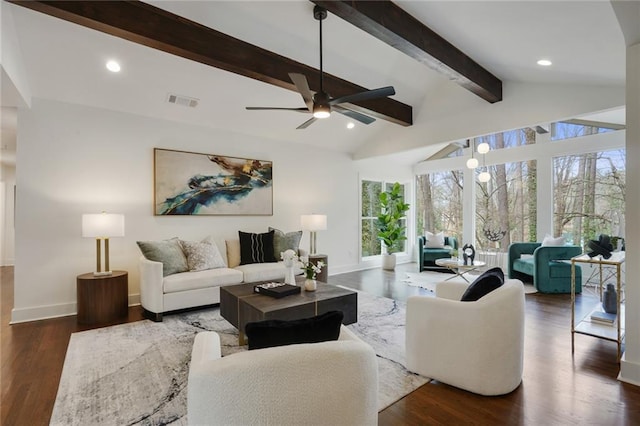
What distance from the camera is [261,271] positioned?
15.0 ft

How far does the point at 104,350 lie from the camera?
2.98m

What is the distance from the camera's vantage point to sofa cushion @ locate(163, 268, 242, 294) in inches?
152

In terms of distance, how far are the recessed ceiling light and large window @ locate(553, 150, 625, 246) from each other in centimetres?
714

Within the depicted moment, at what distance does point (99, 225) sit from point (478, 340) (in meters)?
4.01

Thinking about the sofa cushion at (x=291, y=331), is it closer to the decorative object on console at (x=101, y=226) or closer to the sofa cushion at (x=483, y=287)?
the sofa cushion at (x=483, y=287)

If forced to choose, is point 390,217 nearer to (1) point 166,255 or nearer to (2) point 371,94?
(2) point 371,94

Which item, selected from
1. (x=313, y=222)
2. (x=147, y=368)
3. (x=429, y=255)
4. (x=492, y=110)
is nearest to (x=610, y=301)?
(x=492, y=110)

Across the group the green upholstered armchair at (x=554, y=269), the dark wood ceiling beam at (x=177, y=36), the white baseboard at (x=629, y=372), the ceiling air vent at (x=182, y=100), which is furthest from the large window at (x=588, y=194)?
the ceiling air vent at (x=182, y=100)

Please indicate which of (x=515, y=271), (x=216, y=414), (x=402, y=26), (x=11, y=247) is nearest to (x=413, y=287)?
(x=515, y=271)

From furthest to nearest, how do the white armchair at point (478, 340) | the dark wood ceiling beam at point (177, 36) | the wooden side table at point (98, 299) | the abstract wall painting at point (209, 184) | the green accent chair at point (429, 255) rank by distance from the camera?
the green accent chair at point (429, 255) → the abstract wall painting at point (209, 184) → the wooden side table at point (98, 299) → the dark wood ceiling beam at point (177, 36) → the white armchair at point (478, 340)

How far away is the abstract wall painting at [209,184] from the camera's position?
4.72m

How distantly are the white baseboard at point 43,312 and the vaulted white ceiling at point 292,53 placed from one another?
2564 mm

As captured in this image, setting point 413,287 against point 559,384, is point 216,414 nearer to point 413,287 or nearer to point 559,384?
point 559,384

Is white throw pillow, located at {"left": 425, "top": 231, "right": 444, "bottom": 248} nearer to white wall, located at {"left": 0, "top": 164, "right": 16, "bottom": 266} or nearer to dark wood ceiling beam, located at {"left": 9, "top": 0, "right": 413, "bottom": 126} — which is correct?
dark wood ceiling beam, located at {"left": 9, "top": 0, "right": 413, "bottom": 126}
